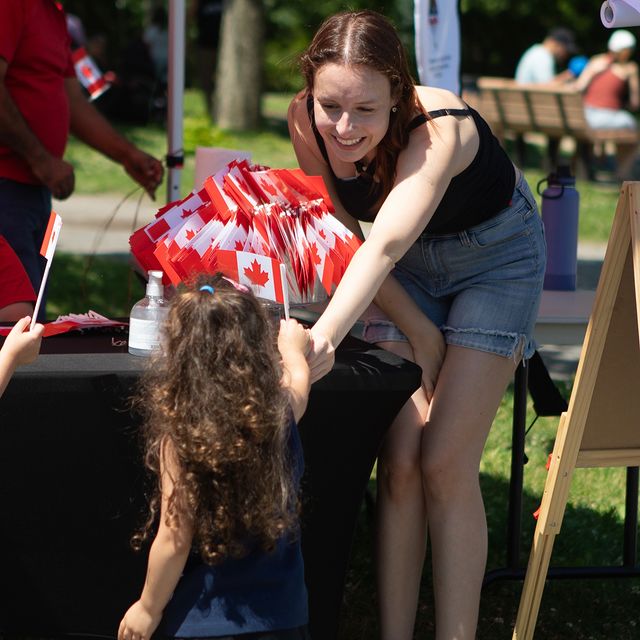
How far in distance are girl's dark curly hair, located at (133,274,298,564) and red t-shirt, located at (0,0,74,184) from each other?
207cm

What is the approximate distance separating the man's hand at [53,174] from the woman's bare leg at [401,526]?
1.75 m

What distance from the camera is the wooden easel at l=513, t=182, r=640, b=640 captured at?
260cm

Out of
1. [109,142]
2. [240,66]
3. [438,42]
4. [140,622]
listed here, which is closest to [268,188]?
[140,622]

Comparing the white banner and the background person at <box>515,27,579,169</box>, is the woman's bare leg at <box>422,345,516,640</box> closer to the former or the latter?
the white banner

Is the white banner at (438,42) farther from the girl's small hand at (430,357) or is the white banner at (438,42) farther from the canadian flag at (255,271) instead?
the canadian flag at (255,271)

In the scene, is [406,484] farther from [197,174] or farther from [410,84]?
[197,174]

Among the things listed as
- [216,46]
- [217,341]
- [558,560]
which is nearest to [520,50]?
[216,46]

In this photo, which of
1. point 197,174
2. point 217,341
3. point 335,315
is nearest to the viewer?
point 217,341

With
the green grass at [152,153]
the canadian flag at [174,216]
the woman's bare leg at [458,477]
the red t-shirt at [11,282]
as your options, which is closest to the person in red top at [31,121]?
the red t-shirt at [11,282]

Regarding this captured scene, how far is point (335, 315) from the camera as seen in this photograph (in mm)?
2246

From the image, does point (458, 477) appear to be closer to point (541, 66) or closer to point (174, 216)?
point (174, 216)

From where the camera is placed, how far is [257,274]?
229cm

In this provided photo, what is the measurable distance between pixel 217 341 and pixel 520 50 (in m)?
27.6

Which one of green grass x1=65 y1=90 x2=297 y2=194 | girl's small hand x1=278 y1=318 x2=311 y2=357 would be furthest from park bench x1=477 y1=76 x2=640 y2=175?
girl's small hand x1=278 y1=318 x2=311 y2=357
